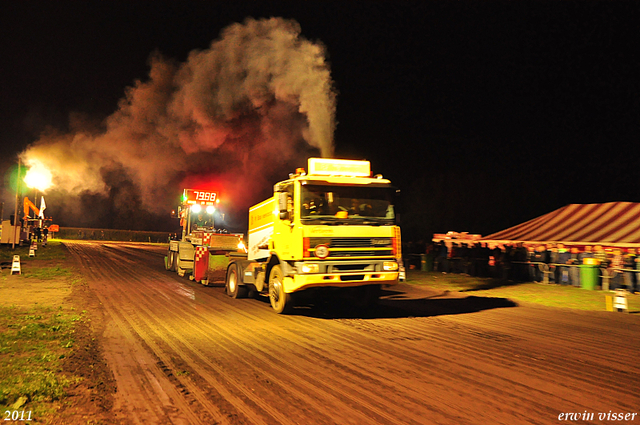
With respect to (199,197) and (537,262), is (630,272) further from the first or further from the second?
(199,197)

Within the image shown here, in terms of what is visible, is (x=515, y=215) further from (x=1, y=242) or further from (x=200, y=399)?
(x=1, y=242)

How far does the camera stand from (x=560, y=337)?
28.0ft

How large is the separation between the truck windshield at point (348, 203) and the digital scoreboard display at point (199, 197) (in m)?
11.4

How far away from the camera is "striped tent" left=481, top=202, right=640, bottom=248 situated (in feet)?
56.9

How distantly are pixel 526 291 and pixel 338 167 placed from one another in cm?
971

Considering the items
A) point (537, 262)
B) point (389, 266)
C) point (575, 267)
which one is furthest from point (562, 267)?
point (389, 266)

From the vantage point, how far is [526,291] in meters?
16.2

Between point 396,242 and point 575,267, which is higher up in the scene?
point 396,242

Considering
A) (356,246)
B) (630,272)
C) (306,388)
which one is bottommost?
(306,388)

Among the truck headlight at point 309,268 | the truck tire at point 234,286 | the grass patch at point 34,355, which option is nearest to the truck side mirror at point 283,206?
the truck headlight at point 309,268

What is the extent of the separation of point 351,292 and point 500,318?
3.77 metres

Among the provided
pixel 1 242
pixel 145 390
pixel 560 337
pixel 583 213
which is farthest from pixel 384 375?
pixel 1 242

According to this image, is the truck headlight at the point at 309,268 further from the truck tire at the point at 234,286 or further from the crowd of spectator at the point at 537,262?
the crowd of spectator at the point at 537,262

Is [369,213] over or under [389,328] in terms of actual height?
over
